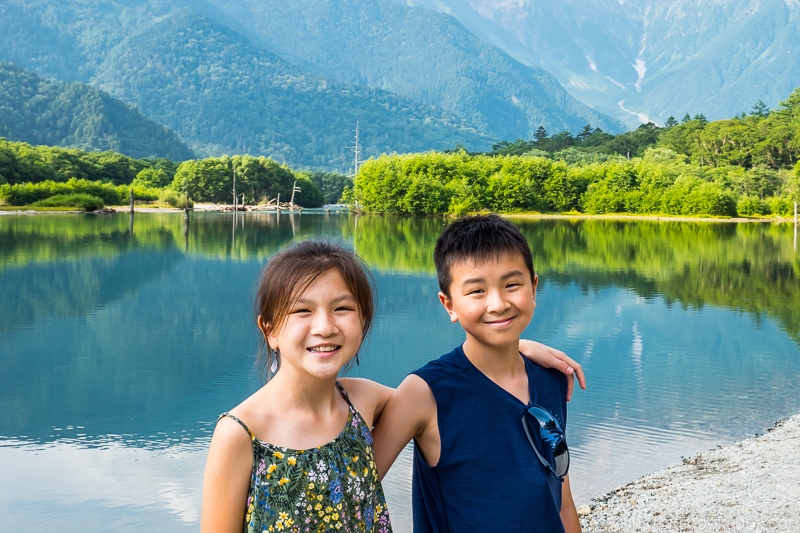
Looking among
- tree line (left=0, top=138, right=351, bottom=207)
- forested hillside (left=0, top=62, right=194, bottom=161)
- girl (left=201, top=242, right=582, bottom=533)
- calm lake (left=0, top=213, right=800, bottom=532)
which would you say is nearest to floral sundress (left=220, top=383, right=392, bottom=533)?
girl (left=201, top=242, right=582, bottom=533)

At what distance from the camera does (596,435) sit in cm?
619

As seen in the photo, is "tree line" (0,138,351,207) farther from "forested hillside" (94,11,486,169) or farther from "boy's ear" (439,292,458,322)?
"forested hillside" (94,11,486,169)

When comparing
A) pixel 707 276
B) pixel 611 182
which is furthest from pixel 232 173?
pixel 707 276

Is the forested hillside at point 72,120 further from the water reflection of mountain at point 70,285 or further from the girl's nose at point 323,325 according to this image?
the girl's nose at point 323,325

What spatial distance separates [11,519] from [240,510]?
161 inches

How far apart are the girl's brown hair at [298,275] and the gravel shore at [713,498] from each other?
2.88m

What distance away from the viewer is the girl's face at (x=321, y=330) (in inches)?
58.1

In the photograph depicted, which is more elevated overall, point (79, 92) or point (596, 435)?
point (79, 92)

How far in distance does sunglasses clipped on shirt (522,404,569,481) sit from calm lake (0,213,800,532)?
25.1 inches

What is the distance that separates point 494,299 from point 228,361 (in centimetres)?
793

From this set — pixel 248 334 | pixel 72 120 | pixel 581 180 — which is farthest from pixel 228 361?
pixel 72 120

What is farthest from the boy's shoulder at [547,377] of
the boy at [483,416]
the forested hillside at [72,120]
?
the forested hillside at [72,120]

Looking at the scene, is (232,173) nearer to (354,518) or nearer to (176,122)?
(354,518)

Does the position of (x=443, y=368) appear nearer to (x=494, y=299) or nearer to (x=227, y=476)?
(x=494, y=299)
